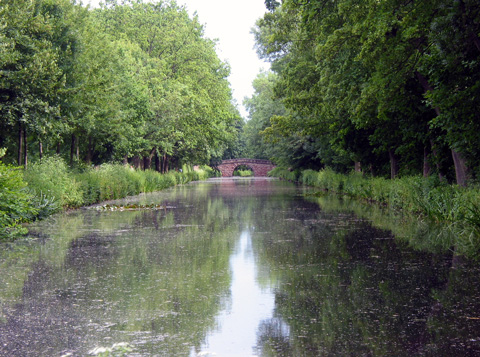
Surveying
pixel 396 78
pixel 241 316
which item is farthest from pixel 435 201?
pixel 241 316

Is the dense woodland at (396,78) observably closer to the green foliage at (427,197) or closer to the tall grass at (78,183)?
the green foliage at (427,197)

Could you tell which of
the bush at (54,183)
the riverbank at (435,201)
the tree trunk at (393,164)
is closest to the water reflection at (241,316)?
the riverbank at (435,201)

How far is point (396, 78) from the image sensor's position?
19625mm

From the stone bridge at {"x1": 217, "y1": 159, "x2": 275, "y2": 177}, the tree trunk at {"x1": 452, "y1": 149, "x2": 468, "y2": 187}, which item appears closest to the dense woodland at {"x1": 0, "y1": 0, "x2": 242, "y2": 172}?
the tree trunk at {"x1": 452, "y1": 149, "x2": 468, "y2": 187}

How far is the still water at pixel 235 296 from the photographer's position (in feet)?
18.7

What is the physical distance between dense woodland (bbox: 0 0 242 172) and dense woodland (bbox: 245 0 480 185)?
974 centimetres

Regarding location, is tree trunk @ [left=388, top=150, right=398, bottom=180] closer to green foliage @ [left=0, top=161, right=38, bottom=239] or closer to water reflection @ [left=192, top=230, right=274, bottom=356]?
green foliage @ [left=0, top=161, right=38, bottom=239]

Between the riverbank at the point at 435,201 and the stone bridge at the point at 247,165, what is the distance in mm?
98573

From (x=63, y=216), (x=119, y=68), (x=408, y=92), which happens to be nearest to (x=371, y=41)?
(x=408, y=92)

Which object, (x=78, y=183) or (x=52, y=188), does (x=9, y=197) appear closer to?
(x=52, y=188)

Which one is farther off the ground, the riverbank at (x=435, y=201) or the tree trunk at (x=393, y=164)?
the tree trunk at (x=393, y=164)

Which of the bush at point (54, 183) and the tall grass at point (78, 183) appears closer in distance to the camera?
the bush at point (54, 183)

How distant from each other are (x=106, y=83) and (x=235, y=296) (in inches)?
961

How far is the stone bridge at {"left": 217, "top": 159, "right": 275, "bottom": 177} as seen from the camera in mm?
133625
